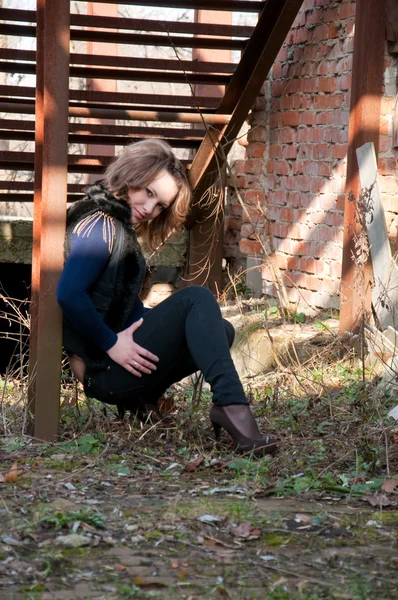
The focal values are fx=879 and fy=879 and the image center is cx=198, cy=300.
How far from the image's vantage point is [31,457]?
3.73 meters

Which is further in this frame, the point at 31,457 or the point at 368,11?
the point at 368,11

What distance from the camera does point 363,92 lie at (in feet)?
18.4

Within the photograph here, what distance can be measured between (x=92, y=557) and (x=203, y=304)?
1515mm

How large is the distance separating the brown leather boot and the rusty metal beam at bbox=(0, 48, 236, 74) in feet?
12.3

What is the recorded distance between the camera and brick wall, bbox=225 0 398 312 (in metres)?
6.38

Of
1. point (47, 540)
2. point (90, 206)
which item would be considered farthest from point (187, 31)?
point (47, 540)

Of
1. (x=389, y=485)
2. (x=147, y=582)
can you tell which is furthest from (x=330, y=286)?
(x=147, y=582)

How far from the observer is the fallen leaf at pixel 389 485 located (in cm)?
320

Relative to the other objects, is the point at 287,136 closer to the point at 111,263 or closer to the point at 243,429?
the point at 111,263

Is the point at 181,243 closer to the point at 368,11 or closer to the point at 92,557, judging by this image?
the point at 368,11

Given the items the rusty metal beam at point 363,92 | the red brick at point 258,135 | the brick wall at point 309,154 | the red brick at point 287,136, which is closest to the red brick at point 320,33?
the brick wall at point 309,154

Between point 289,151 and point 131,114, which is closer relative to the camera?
point 131,114

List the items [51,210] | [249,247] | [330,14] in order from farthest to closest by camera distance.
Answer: [249,247], [330,14], [51,210]

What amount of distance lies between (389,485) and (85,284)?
58.3 inches
